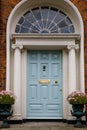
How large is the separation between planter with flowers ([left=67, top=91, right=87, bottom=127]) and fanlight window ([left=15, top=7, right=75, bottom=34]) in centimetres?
235

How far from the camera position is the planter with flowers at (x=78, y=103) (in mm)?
9194

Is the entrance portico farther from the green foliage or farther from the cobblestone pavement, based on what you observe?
the green foliage

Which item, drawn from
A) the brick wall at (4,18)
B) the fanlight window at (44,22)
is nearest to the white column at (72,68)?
the brick wall at (4,18)

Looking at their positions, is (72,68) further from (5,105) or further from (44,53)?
(5,105)

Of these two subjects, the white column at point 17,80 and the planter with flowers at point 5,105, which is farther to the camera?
the white column at point 17,80

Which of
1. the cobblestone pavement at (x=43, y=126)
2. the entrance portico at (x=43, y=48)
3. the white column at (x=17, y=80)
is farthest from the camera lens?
the entrance portico at (x=43, y=48)

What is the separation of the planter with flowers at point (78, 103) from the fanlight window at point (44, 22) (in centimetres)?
235

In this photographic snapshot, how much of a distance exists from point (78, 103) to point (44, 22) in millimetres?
3114

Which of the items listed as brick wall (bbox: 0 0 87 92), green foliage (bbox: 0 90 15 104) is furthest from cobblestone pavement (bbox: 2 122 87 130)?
brick wall (bbox: 0 0 87 92)

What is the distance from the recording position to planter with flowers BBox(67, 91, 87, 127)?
30.2 feet

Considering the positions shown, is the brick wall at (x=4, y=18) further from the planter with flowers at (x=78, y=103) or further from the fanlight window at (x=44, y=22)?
the planter with flowers at (x=78, y=103)

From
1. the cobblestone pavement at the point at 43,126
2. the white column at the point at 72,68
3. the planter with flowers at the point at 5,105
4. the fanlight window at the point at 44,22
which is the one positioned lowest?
the cobblestone pavement at the point at 43,126

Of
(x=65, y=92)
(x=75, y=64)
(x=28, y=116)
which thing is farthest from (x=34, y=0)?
(x=28, y=116)

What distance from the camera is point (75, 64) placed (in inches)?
399
